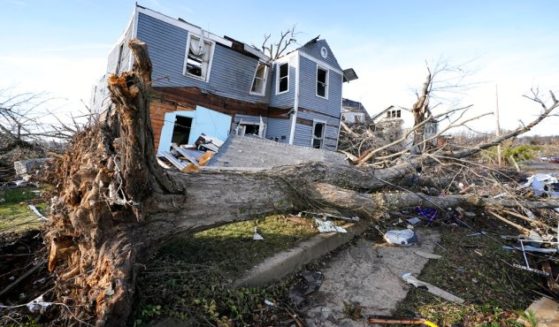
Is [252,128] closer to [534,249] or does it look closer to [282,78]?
[282,78]

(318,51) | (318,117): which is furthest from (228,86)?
(318,51)

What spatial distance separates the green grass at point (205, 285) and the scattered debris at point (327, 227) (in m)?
0.82

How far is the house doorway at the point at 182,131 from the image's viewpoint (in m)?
9.05

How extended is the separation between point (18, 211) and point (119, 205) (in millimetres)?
4112

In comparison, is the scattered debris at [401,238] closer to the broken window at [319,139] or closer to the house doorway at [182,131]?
the house doorway at [182,131]

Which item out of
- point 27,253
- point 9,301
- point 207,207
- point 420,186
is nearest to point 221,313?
point 207,207

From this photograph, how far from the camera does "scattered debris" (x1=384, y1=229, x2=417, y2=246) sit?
13.5ft

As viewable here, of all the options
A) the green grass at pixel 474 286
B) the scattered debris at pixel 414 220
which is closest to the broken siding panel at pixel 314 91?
the scattered debris at pixel 414 220

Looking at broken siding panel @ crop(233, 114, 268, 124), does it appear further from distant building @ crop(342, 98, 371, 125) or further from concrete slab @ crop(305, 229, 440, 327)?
distant building @ crop(342, 98, 371, 125)

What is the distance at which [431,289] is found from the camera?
2.99m

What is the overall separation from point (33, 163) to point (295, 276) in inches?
262

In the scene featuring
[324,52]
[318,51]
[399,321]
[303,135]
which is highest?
[324,52]

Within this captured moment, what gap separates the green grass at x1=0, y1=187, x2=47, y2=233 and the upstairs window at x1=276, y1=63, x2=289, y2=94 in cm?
881

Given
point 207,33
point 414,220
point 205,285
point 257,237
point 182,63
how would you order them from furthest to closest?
1. point 207,33
2. point 182,63
3. point 414,220
4. point 257,237
5. point 205,285
